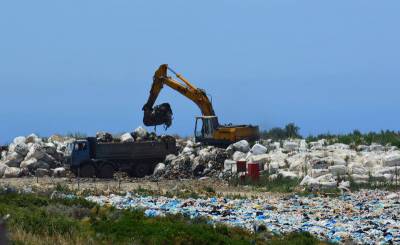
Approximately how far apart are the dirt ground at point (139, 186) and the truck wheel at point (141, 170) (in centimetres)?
216

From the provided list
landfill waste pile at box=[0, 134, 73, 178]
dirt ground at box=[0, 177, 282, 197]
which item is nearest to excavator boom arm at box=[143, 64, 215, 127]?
landfill waste pile at box=[0, 134, 73, 178]

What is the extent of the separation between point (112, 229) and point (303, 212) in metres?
6.82

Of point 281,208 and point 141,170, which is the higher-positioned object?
point 141,170

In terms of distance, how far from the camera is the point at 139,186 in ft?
96.4

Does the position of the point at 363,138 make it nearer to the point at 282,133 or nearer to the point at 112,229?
the point at 282,133

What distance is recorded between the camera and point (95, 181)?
3341 cm

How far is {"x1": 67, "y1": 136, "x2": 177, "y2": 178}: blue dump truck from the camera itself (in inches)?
1398

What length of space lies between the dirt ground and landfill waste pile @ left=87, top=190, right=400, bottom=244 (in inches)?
91.8

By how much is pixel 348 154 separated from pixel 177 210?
15.1 metres

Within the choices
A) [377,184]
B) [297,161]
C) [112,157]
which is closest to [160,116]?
[112,157]

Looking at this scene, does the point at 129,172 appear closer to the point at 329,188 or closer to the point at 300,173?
the point at 300,173

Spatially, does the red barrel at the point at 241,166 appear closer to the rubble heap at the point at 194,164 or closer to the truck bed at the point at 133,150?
the rubble heap at the point at 194,164

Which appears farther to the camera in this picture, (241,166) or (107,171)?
(107,171)

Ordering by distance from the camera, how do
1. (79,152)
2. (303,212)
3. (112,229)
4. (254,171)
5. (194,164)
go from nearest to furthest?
1. (112,229)
2. (303,212)
3. (254,171)
4. (79,152)
5. (194,164)
